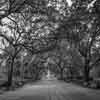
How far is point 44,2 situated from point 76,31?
56.3 feet

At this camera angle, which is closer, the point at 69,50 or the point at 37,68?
the point at 69,50

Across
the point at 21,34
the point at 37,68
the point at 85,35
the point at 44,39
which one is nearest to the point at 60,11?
the point at 44,39

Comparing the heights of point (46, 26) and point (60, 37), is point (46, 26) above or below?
above

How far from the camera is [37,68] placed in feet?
240

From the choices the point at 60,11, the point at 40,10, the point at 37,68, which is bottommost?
the point at 37,68

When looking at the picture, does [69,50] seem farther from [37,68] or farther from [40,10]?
[37,68]

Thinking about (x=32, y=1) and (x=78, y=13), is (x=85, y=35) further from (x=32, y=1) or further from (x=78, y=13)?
(x=32, y=1)

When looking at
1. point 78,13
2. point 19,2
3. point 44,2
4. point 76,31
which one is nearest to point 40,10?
point 44,2

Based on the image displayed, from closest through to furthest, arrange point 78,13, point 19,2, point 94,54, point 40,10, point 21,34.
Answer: point 19,2 < point 40,10 < point 78,13 < point 21,34 < point 94,54

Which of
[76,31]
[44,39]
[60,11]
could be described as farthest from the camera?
[76,31]

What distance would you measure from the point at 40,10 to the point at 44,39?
419 inches

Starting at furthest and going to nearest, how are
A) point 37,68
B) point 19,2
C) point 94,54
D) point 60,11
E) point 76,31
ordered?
point 37,68 < point 94,54 < point 76,31 < point 60,11 < point 19,2

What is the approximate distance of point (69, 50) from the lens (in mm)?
36562

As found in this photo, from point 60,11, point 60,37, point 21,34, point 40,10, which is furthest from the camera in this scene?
point 21,34
